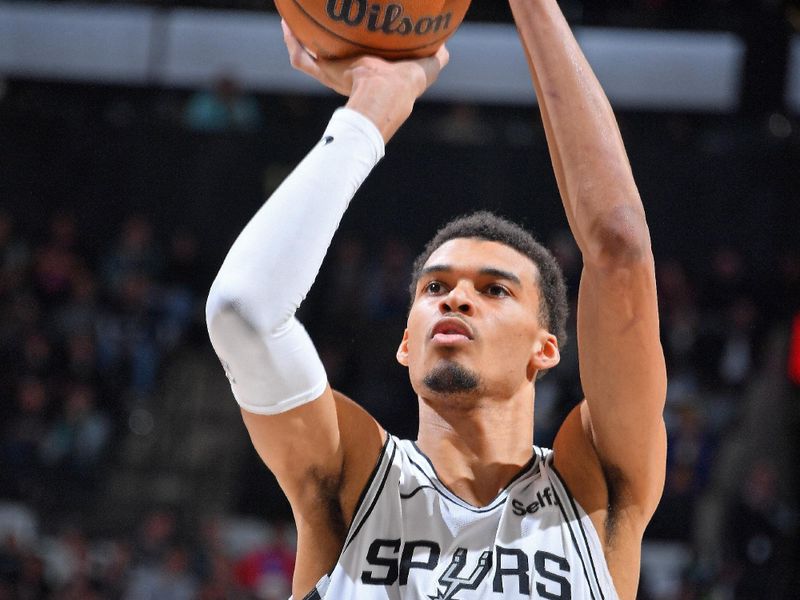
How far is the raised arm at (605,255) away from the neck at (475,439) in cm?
25

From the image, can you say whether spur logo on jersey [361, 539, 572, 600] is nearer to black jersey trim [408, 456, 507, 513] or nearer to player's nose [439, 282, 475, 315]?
black jersey trim [408, 456, 507, 513]

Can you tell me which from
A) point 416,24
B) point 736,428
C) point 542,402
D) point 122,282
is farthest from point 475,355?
point 122,282

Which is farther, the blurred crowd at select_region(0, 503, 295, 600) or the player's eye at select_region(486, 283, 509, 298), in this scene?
the blurred crowd at select_region(0, 503, 295, 600)

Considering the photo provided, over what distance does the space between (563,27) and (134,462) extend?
846 cm

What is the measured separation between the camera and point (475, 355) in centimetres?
277

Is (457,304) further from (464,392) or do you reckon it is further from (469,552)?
(469,552)

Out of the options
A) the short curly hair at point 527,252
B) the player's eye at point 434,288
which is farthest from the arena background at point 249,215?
the player's eye at point 434,288

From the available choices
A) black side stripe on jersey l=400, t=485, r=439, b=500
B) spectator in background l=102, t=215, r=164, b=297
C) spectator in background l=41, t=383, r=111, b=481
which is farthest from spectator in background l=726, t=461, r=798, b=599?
black side stripe on jersey l=400, t=485, r=439, b=500

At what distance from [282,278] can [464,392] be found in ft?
2.50

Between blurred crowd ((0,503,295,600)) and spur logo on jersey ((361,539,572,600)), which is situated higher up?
spur logo on jersey ((361,539,572,600))

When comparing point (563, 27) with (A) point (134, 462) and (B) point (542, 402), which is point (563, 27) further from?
(A) point (134, 462)

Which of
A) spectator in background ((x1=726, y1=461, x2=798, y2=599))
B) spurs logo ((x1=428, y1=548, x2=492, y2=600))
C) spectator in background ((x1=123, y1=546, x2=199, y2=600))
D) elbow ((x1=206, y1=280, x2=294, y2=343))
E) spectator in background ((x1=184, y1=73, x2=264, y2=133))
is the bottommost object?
spectator in background ((x1=123, y1=546, x2=199, y2=600))

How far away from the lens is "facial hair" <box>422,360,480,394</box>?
2746 millimetres

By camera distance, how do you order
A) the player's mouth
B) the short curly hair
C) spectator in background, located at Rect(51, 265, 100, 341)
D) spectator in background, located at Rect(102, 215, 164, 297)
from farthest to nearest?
spectator in background, located at Rect(102, 215, 164, 297) → spectator in background, located at Rect(51, 265, 100, 341) → the short curly hair → the player's mouth
